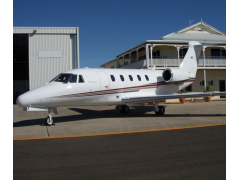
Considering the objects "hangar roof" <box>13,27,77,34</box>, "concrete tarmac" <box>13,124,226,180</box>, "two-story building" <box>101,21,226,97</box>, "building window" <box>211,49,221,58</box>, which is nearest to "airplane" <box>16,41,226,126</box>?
"concrete tarmac" <box>13,124,226,180</box>

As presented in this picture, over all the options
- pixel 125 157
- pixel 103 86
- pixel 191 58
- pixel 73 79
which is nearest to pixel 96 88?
pixel 103 86

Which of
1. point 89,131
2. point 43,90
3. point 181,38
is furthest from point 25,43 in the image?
point 89,131

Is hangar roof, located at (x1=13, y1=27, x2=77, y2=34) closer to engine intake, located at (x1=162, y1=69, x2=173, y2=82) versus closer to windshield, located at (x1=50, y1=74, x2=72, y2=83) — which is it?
engine intake, located at (x1=162, y1=69, x2=173, y2=82)

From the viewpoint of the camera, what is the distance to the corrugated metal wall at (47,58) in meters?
21.9

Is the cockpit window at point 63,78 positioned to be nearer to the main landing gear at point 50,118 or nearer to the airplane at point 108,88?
the airplane at point 108,88

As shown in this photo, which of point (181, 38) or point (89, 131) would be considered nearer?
point (89, 131)

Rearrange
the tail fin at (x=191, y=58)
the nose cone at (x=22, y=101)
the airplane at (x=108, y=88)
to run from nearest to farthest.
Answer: the nose cone at (x=22, y=101), the airplane at (x=108, y=88), the tail fin at (x=191, y=58)

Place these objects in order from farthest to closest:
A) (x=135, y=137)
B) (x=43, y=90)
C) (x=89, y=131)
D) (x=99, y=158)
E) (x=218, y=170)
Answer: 1. (x=43, y=90)
2. (x=89, y=131)
3. (x=135, y=137)
4. (x=99, y=158)
5. (x=218, y=170)

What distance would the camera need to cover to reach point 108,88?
40.8ft

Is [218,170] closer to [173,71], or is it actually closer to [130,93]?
Result: [130,93]

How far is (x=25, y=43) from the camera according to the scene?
27672 millimetres

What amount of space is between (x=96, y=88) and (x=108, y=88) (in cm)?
78

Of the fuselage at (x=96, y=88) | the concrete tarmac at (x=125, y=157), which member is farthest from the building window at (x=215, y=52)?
the concrete tarmac at (x=125, y=157)

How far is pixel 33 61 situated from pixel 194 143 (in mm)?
18539
